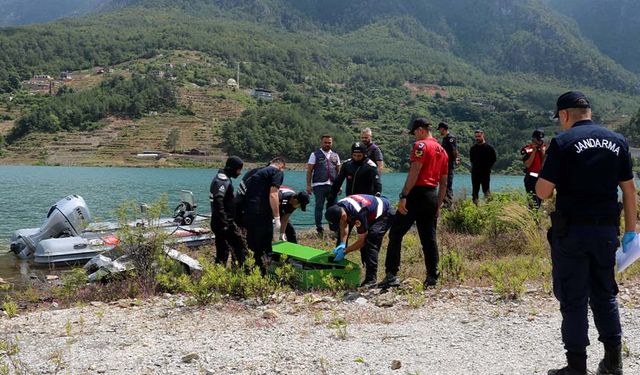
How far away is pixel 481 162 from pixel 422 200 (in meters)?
6.43

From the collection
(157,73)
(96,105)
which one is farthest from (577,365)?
(157,73)

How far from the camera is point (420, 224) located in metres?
6.49

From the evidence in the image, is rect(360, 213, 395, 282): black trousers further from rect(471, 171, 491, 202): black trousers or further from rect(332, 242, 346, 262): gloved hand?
rect(471, 171, 491, 202): black trousers

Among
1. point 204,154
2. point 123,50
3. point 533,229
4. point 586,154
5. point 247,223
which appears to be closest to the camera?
point 586,154

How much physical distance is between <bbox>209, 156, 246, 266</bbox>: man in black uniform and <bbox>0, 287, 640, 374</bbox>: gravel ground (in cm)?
154

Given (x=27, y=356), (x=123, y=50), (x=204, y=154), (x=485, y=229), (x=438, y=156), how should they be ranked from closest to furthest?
(x=27, y=356)
(x=438, y=156)
(x=485, y=229)
(x=204, y=154)
(x=123, y=50)

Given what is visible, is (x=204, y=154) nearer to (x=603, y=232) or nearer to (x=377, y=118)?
(x=377, y=118)

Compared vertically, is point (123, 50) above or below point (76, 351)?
above

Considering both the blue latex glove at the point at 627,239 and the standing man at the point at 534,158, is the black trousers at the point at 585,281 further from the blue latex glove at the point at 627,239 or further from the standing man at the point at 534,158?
the standing man at the point at 534,158

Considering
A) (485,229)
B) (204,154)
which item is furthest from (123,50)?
(485,229)

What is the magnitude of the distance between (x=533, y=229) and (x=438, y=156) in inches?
140

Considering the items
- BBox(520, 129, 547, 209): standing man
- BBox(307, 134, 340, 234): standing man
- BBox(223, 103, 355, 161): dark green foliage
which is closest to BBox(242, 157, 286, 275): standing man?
BBox(307, 134, 340, 234): standing man

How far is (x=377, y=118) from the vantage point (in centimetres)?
14288

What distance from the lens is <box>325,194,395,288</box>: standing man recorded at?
6.62 m
